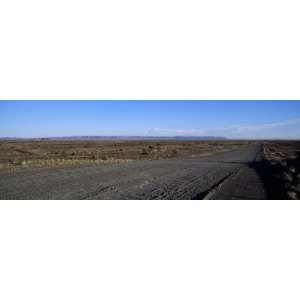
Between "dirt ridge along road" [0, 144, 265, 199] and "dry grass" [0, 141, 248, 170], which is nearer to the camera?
"dirt ridge along road" [0, 144, 265, 199]

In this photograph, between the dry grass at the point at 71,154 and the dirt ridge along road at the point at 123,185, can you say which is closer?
the dirt ridge along road at the point at 123,185

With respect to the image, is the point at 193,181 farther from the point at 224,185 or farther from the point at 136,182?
the point at 136,182

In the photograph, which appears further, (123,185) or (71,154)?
(71,154)

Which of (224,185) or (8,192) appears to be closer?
(8,192)
